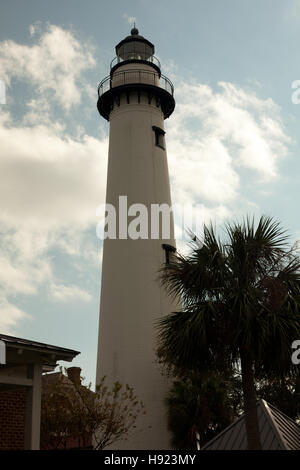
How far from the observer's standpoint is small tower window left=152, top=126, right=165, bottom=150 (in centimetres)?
3197

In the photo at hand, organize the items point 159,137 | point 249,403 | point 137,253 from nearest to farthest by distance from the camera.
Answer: point 249,403, point 137,253, point 159,137

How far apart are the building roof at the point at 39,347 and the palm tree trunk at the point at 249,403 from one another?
4738mm

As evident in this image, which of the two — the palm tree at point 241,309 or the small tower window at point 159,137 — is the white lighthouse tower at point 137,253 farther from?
the palm tree at point 241,309

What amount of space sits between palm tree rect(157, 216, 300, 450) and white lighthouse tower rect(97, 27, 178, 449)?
10.9 m

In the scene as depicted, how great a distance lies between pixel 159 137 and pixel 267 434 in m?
20.1

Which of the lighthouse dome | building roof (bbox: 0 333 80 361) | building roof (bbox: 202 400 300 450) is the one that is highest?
the lighthouse dome

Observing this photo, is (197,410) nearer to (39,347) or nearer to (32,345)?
(39,347)

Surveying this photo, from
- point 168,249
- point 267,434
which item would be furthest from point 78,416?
point 168,249

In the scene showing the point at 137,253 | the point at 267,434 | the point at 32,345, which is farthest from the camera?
the point at 137,253

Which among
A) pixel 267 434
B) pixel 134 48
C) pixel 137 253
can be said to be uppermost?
pixel 134 48

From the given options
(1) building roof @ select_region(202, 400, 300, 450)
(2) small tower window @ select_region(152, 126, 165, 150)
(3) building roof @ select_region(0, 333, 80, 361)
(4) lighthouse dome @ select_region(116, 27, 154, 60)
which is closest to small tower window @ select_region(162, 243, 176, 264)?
(2) small tower window @ select_region(152, 126, 165, 150)

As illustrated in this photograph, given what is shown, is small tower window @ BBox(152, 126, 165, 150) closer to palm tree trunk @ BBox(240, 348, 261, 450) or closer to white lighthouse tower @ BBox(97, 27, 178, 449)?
white lighthouse tower @ BBox(97, 27, 178, 449)

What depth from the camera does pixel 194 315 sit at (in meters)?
15.3

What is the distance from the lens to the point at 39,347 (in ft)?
43.3
